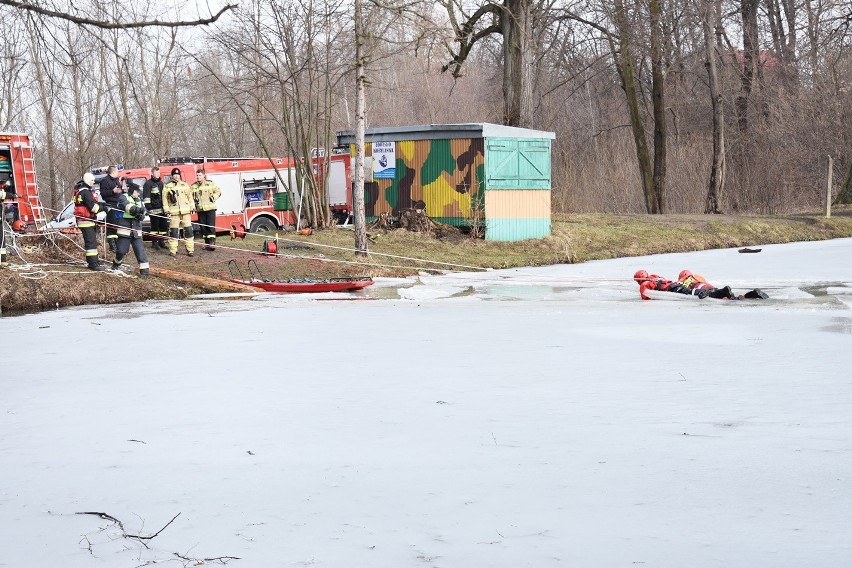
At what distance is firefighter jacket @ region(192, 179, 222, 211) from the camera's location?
2114 cm

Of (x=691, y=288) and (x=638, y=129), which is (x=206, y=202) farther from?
(x=638, y=129)

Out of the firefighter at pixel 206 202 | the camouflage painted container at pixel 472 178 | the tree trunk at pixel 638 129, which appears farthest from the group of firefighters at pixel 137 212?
the tree trunk at pixel 638 129

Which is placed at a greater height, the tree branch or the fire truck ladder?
the tree branch

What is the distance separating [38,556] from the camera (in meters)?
4.91

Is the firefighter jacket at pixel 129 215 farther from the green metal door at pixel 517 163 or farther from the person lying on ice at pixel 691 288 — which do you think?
the green metal door at pixel 517 163

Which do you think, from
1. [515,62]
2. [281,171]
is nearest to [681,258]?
[515,62]

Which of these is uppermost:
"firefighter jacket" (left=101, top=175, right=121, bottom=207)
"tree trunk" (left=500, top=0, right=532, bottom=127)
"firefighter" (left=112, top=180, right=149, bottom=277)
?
"tree trunk" (left=500, top=0, right=532, bottom=127)

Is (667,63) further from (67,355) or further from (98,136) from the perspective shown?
(67,355)

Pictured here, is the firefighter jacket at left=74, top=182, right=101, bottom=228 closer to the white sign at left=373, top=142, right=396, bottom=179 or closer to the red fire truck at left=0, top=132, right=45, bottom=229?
the red fire truck at left=0, top=132, right=45, bottom=229

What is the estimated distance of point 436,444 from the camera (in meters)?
6.61

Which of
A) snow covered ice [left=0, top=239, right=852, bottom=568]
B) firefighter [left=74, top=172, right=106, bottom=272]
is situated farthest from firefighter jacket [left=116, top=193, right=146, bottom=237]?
snow covered ice [left=0, top=239, right=852, bottom=568]

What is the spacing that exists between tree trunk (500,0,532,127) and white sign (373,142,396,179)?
4.03 metres

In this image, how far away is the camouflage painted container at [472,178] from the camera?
979 inches

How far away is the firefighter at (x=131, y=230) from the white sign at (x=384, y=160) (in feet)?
29.6
